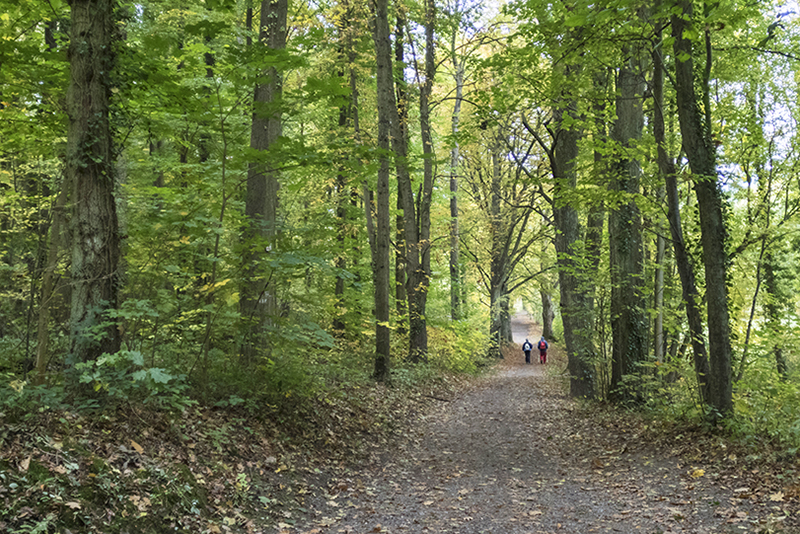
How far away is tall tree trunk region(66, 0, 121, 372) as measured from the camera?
5.00m

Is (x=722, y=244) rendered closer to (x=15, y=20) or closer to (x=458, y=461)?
(x=458, y=461)

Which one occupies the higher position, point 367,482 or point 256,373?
point 256,373

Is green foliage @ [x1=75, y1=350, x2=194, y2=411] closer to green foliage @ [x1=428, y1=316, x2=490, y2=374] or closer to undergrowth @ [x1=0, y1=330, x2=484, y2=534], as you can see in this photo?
undergrowth @ [x1=0, y1=330, x2=484, y2=534]

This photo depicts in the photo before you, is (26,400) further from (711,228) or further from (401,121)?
(401,121)

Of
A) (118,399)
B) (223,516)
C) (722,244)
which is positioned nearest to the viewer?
(223,516)

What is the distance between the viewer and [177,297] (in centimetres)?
625

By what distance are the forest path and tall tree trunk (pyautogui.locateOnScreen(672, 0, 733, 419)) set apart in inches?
51.4

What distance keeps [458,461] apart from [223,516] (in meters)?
4.29

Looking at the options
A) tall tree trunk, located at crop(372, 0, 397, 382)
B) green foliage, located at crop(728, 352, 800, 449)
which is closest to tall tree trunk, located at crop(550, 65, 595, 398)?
green foliage, located at crop(728, 352, 800, 449)

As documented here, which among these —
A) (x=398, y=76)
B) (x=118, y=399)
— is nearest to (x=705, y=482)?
(x=118, y=399)

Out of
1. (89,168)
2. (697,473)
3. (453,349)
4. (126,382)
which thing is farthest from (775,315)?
(89,168)

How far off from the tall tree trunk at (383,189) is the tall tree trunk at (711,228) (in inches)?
238

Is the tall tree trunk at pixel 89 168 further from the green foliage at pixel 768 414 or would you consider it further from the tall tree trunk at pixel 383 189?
the green foliage at pixel 768 414

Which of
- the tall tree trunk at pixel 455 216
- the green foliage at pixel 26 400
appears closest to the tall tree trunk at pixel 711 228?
the green foliage at pixel 26 400
